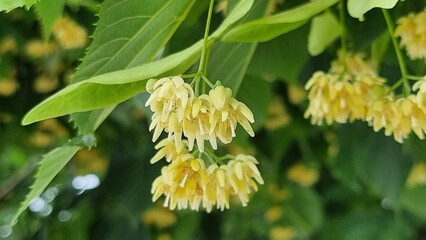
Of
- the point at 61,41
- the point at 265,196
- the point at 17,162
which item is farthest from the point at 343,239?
the point at 61,41

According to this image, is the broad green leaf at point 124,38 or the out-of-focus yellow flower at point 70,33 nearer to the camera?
the broad green leaf at point 124,38

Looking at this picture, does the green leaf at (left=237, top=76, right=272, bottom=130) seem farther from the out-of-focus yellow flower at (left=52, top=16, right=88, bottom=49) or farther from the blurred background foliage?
the out-of-focus yellow flower at (left=52, top=16, right=88, bottom=49)

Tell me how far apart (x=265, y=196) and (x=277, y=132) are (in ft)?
1.20

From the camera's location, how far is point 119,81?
0.49 meters

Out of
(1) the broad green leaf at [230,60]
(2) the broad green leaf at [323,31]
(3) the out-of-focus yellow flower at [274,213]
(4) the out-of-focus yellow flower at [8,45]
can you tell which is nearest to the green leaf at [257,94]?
(2) the broad green leaf at [323,31]

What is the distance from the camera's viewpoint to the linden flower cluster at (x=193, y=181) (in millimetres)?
555

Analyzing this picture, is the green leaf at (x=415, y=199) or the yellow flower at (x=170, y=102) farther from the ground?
the yellow flower at (x=170, y=102)

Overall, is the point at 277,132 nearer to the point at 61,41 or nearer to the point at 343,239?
the point at 61,41

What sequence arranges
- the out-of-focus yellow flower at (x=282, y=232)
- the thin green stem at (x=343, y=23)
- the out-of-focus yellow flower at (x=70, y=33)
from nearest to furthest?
the thin green stem at (x=343, y=23) → the out-of-focus yellow flower at (x=70, y=33) → the out-of-focus yellow flower at (x=282, y=232)

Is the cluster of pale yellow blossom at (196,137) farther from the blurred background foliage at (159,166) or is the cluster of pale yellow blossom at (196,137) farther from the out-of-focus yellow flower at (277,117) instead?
the out-of-focus yellow flower at (277,117)

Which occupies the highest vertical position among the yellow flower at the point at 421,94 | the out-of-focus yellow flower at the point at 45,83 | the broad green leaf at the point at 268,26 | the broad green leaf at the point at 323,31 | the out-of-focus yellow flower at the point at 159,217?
the broad green leaf at the point at 268,26

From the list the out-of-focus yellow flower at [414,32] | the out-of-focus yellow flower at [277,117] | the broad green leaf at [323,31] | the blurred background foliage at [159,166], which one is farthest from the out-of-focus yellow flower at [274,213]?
the out-of-focus yellow flower at [414,32]

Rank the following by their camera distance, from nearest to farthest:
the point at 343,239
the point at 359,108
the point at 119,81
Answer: the point at 119,81 < the point at 359,108 < the point at 343,239

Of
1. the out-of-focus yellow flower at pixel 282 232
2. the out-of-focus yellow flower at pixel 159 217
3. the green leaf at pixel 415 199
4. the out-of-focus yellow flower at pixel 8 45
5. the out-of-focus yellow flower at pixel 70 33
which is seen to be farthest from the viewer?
the out-of-focus yellow flower at pixel 282 232
